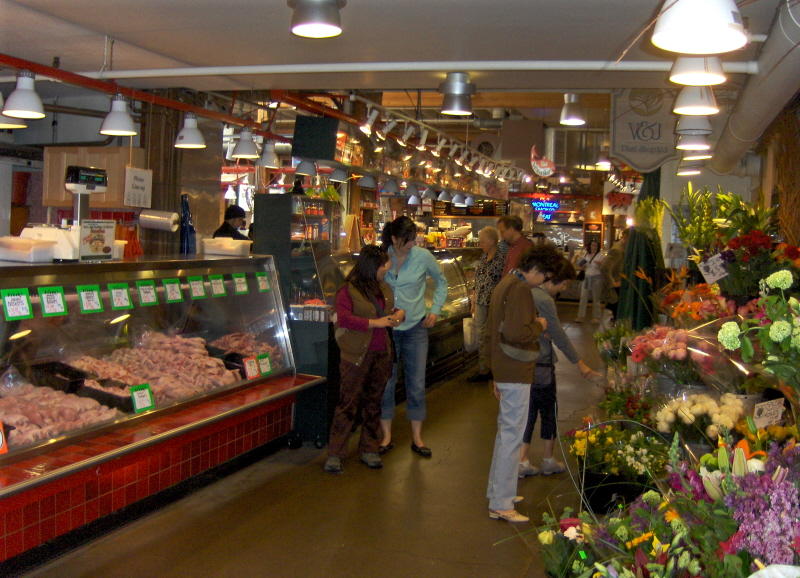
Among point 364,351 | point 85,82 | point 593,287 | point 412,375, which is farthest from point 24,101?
point 593,287

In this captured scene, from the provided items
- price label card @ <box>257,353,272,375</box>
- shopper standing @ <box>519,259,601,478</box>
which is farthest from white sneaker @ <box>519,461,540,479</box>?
price label card @ <box>257,353,272,375</box>

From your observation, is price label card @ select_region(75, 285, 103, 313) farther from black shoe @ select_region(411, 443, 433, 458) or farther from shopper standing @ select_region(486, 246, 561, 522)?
black shoe @ select_region(411, 443, 433, 458)

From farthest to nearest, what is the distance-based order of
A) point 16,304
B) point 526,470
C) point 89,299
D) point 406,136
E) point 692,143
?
1. point 406,136
2. point 692,143
3. point 526,470
4. point 89,299
5. point 16,304

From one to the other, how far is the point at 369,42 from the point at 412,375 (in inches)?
108

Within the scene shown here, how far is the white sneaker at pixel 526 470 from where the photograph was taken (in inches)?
235

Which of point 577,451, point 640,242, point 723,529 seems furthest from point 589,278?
point 723,529

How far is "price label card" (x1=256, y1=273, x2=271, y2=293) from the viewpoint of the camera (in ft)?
20.8

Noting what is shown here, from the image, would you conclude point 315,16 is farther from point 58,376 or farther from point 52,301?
point 58,376

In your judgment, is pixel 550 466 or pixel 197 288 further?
pixel 550 466

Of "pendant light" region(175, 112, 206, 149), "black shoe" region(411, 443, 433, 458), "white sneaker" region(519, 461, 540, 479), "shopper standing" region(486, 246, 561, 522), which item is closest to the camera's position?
"shopper standing" region(486, 246, 561, 522)

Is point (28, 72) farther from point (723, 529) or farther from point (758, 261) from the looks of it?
point (723, 529)

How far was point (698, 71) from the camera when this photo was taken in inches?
170

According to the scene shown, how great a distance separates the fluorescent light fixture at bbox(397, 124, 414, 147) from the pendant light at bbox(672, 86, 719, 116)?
549 centimetres

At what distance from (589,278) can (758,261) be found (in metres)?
13.2
